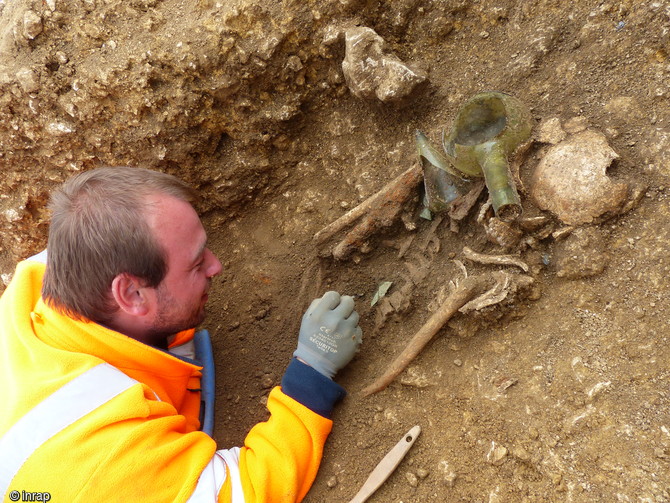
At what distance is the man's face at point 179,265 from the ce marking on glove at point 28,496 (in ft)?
2.06

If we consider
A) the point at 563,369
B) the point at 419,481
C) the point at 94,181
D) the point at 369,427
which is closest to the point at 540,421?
the point at 563,369

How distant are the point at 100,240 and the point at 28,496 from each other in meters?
0.78

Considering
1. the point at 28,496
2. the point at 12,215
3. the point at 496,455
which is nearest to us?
the point at 28,496

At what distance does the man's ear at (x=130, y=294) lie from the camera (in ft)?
5.47

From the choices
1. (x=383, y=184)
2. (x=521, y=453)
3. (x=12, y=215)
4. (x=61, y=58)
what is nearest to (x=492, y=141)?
(x=383, y=184)

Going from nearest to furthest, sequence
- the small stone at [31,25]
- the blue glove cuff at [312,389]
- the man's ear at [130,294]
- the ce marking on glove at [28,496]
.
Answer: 1. the ce marking on glove at [28,496]
2. the man's ear at [130,294]
3. the blue glove cuff at [312,389]
4. the small stone at [31,25]

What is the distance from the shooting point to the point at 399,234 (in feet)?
7.29

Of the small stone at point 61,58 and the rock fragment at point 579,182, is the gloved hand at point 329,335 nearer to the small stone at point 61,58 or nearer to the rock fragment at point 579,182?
the rock fragment at point 579,182

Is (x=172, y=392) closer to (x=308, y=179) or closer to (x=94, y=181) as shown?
(x=94, y=181)

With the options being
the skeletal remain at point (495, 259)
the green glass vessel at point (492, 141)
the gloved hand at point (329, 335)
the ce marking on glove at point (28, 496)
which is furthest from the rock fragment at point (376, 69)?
the ce marking on glove at point (28, 496)

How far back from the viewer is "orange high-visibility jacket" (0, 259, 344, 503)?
1.42m

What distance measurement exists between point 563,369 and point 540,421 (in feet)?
0.60

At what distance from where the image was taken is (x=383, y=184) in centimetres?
227

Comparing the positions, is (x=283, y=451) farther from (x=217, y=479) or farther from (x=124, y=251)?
(x=124, y=251)
